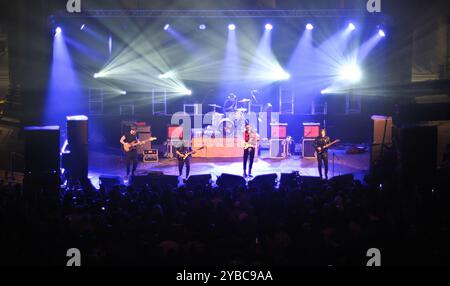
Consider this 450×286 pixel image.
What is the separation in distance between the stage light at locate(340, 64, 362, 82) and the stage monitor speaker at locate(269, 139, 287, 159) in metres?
5.27

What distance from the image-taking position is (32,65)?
18.6 m

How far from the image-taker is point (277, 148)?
57.9 ft

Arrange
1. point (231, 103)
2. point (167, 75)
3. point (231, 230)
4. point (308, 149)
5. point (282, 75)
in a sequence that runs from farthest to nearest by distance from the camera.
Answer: point (282, 75)
point (167, 75)
point (231, 103)
point (308, 149)
point (231, 230)

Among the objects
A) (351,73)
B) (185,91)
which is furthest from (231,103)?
(351,73)

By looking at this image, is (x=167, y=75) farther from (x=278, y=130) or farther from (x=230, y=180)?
(x=230, y=180)

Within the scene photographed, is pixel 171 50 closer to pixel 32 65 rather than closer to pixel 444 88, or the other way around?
pixel 32 65

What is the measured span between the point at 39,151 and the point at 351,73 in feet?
44.9

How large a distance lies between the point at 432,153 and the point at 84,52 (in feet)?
45.9

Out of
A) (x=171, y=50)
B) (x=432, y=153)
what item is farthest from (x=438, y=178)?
(x=171, y=50)

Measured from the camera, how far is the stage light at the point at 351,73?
20.9 meters

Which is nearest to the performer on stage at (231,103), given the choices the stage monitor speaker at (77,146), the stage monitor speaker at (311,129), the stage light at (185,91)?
the stage light at (185,91)

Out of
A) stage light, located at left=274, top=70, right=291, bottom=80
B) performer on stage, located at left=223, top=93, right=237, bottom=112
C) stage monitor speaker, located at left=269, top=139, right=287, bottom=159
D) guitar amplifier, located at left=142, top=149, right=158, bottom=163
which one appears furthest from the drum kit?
stage light, located at left=274, top=70, right=291, bottom=80

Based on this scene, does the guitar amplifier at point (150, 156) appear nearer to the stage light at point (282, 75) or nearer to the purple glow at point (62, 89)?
the purple glow at point (62, 89)

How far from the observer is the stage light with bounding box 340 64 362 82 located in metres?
20.9
